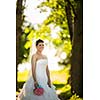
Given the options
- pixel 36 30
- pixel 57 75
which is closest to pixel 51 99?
pixel 57 75

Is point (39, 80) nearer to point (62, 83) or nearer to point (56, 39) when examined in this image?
point (62, 83)

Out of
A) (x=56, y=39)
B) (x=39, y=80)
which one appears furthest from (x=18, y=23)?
(x=39, y=80)

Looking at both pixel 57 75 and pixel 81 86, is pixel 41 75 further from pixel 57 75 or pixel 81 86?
pixel 81 86

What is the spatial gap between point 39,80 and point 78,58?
357 mm

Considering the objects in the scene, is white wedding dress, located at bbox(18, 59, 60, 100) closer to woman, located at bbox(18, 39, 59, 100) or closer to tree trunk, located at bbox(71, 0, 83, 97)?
woman, located at bbox(18, 39, 59, 100)

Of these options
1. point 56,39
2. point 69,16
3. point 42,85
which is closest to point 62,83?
point 42,85

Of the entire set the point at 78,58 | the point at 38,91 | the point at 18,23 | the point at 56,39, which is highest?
the point at 18,23

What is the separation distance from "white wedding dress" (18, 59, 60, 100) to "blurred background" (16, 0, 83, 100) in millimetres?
35

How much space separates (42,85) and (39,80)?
45mm

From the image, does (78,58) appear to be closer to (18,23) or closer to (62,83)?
(62,83)

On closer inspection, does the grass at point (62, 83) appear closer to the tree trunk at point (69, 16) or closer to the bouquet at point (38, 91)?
the bouquet at point (38, 91)

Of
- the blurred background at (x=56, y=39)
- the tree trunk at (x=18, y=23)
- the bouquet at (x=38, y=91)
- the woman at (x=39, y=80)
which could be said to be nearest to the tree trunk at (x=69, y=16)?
the blurred background at (x=56, y=39)

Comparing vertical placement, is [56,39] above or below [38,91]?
above

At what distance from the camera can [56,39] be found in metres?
2.64
